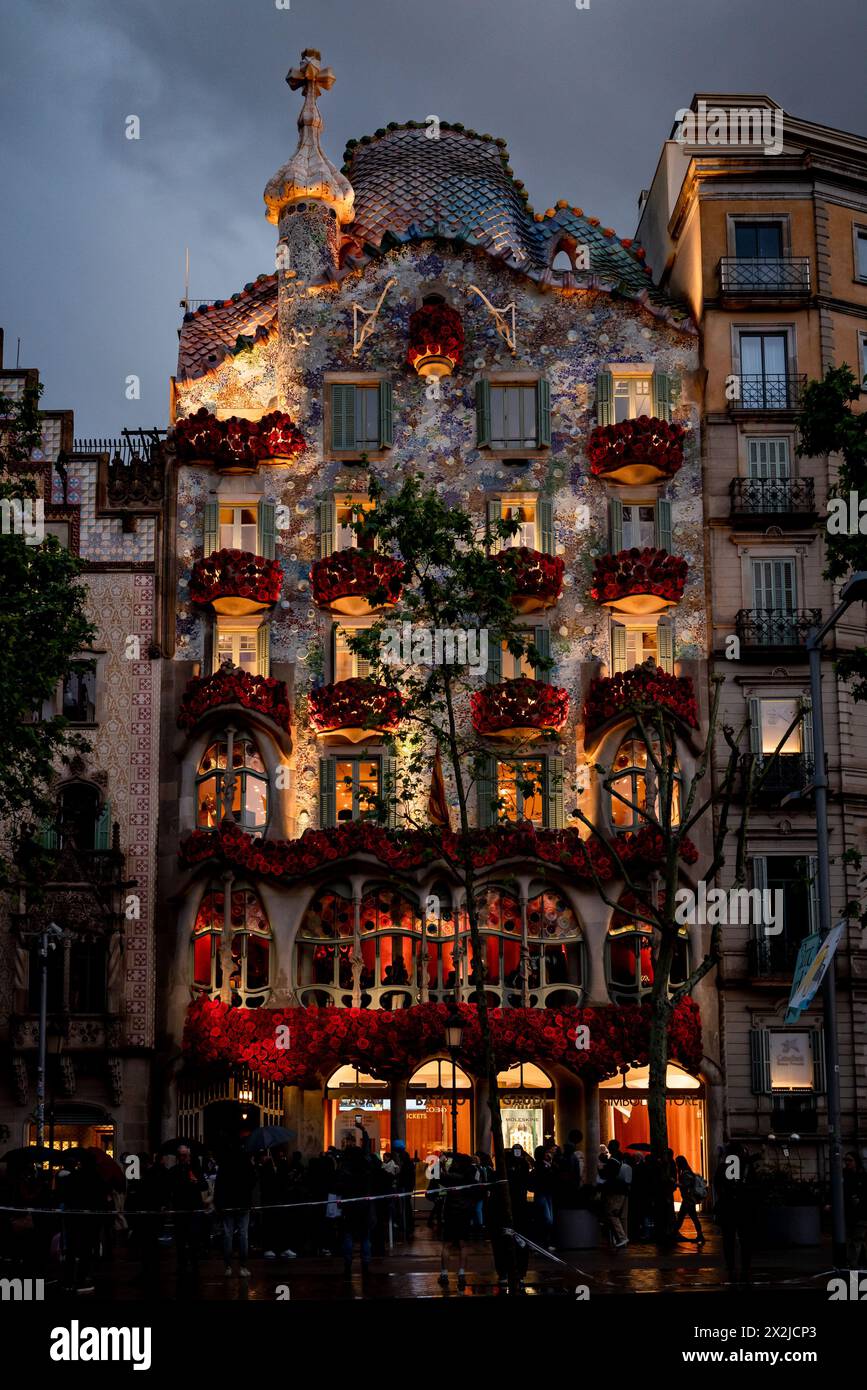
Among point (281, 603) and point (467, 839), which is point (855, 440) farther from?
point (281, 603)

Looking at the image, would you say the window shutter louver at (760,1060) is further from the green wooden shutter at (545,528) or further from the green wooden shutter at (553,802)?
the green wooden shutter at (545,528)

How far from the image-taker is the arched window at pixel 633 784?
51688 millimetres

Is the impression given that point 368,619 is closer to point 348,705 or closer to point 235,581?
point 348,705

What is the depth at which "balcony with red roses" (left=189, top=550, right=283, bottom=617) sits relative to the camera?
173ft

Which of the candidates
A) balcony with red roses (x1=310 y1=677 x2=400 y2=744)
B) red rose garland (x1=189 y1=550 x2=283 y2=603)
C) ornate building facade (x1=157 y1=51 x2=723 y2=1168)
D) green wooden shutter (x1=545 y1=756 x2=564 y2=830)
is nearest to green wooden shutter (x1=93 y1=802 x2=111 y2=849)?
ornate building facade (x1=157 y1=51 x2=723 y2=1168)

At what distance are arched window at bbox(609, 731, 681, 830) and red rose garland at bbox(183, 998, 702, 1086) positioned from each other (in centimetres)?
536

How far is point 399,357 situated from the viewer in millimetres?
55812

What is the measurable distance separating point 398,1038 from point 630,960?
21.9 ft

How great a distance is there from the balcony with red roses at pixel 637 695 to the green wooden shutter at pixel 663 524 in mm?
3883

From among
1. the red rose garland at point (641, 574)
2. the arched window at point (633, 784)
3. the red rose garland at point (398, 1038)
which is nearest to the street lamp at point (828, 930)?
the red rose garland at point (398, 1038)

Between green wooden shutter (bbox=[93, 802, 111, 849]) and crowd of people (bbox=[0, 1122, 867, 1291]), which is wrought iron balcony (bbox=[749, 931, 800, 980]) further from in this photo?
→ green wooden shutter (bbox=[93, 802, 111, 849])

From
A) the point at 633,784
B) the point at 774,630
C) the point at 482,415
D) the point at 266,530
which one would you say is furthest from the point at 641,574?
the point at 266,530
